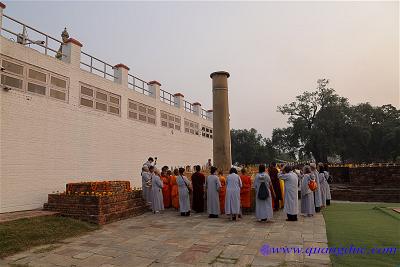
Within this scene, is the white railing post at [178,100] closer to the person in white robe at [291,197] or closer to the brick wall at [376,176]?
the brick wall at [376,176]

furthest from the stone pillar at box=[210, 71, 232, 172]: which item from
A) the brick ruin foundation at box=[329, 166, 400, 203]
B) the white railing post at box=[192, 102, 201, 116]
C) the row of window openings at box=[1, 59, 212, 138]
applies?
the white railing post at box=[192, 102, 201, 116]

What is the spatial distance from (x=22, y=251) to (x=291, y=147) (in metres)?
38.6

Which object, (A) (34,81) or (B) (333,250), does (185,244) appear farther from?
(A) (34,81)

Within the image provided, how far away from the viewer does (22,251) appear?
589 cm

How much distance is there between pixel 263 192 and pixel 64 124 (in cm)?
746

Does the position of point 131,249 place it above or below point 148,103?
below

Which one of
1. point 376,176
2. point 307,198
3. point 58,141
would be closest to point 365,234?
point 307,198

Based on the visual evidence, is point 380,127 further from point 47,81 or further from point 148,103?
point 47,81

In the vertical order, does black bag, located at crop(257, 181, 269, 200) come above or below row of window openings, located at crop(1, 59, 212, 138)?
below

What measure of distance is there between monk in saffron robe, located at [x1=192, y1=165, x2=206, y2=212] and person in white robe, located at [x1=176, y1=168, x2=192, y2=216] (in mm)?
302

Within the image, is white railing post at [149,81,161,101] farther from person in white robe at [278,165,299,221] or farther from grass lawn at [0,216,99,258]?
person in white robe at [278,165,299,221]

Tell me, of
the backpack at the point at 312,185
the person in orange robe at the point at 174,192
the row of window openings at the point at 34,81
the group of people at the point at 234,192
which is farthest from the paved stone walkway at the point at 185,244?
the row of window openings at the point at 34,81

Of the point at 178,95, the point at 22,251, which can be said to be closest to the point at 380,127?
the point at 178,95

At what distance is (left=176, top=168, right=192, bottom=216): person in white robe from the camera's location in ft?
33.5
